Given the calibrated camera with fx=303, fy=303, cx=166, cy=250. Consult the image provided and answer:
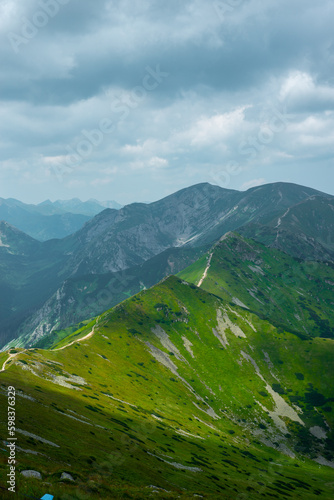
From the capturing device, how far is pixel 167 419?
11494 cm

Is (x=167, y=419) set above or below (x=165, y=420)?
below

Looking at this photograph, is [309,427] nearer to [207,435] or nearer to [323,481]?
[323,481]

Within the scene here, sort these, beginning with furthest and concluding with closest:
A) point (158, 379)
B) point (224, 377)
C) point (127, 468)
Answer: point (224, 377) < point (158, 379) < point (127, 468)

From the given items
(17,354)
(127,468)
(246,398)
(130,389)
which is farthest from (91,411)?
(246,398)

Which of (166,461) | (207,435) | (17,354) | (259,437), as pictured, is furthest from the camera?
(259,437)

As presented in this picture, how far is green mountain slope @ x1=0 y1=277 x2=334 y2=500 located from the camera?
1764 inches

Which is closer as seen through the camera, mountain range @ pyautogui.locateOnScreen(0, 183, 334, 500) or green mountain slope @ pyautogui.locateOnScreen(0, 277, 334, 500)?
mountain range @ pyautogui.locateOnScreen(0, 183, 334, 500)

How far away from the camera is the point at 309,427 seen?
160000mm

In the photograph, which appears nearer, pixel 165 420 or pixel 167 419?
pixel 165 420

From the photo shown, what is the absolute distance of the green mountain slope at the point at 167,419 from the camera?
44.8 metres

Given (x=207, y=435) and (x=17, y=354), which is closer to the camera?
(x=17, y=354)

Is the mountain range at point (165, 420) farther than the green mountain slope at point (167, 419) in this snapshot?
No

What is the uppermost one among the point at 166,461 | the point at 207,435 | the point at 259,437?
the point at 166,461

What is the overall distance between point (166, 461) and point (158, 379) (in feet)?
309
